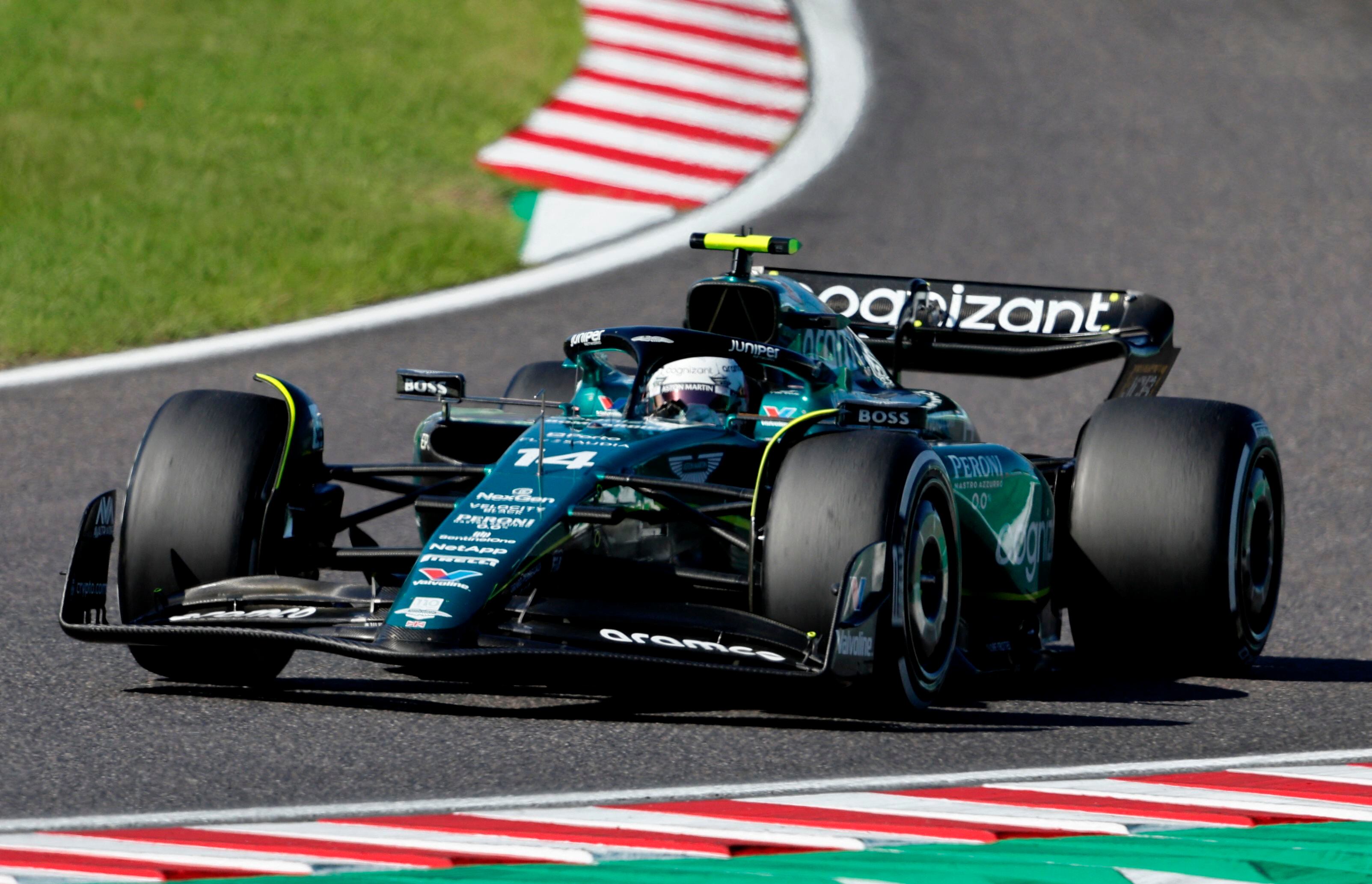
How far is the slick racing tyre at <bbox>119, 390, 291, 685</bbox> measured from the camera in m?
6.48

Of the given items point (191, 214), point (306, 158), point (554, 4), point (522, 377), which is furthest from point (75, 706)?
point (554, 4)

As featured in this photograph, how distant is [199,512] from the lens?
6496mm

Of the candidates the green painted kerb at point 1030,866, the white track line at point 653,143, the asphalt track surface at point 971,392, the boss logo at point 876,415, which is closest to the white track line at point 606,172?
the white track line at point 653,143

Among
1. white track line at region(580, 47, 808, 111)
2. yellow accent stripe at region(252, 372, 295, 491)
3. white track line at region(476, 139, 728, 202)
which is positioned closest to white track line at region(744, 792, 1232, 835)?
yellow accent stripe at region(252, 372, 295, 491)

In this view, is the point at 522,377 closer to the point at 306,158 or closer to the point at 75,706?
the point at 75,706

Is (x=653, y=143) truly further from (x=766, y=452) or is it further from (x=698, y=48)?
(x=766, y=452)

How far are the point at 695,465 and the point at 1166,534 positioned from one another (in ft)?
5.39

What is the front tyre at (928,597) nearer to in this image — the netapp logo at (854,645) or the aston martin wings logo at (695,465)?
the netapp logo at (854,645)

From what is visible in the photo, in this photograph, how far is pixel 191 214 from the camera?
14664 millimetres

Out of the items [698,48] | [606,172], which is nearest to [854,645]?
[606,172]

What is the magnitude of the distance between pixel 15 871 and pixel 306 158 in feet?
38.7

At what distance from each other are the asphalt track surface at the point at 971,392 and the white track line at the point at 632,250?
0.54 feet

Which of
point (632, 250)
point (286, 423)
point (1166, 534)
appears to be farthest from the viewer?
point (632, 250)

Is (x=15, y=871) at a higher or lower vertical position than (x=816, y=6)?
lower
